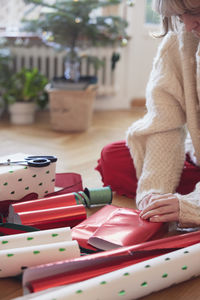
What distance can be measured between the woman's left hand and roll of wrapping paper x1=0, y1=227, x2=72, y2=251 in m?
0.22

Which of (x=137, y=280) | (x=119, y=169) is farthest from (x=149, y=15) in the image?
(x=137, y=280)

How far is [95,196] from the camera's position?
1347 mm

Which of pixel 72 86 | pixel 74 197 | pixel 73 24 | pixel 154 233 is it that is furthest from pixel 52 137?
pixel 154 233

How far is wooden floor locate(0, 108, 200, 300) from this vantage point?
901mm

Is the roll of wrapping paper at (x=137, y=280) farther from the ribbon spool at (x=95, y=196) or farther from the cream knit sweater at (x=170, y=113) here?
the ribbon spool at (x=95, y=196)

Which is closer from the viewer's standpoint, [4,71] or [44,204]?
[44,204]

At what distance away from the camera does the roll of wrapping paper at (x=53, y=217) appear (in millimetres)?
1110

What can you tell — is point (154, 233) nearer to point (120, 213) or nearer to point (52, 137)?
point (120, 213)

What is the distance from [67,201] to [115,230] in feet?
0.71

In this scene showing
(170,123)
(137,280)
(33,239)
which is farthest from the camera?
(170,123)

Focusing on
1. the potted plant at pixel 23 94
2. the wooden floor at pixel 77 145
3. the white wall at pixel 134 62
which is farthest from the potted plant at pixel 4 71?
the white wall at pixel 134 62

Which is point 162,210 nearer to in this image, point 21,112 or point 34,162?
point 34,162

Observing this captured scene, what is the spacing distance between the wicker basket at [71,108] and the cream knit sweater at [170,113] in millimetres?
1280

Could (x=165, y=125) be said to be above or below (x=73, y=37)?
below
